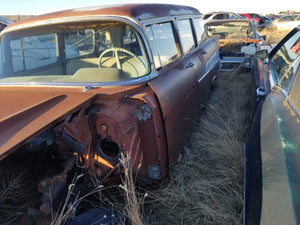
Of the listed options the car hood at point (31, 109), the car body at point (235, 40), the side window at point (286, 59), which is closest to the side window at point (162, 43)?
the car hood at point (31, 109)

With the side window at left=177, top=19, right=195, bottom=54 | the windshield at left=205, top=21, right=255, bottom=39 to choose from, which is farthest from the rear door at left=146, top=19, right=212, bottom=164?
→ the windshield at left=205, top=21, right=255, bottom=39

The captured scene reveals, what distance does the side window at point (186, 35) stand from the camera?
3.26 meters

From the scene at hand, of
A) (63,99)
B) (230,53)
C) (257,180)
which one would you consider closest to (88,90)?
(63,99)

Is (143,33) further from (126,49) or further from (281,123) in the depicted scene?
(281,123)

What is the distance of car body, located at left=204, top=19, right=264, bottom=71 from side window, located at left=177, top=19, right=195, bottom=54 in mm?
2260

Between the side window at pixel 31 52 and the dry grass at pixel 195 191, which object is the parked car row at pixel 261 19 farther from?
the side window at pixel 31 52

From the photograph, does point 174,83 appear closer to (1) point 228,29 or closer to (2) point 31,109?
(2) point 31,109

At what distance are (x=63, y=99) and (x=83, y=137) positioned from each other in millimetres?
370

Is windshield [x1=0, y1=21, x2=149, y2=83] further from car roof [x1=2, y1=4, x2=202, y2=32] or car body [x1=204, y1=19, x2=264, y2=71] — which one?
car body [x1=204, y1=19, x2=264, y2=71]

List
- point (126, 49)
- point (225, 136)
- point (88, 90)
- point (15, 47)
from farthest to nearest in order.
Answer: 1. point (225, 136)
2. point (15, 47)
3. point (126, 49)
4. point (88, 90)

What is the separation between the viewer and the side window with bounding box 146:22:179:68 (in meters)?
2.47

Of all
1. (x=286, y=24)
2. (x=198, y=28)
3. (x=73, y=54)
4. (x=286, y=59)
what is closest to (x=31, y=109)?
(x=73, y=54)

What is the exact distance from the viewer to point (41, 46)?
9.43 ft

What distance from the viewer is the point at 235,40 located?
22.5ft
